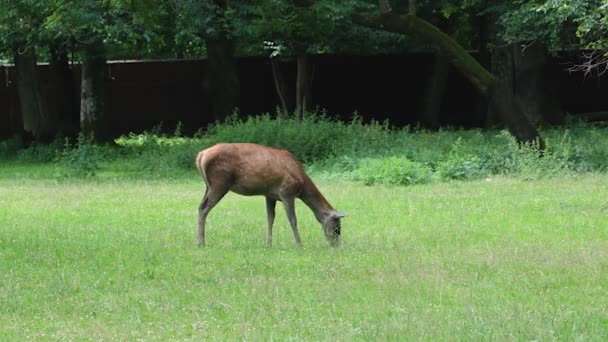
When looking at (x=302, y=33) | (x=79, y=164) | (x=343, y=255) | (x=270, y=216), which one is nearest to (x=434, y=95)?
(x=302, y=33)

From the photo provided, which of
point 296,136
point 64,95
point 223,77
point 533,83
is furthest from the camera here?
point 64,95

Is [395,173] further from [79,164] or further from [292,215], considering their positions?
[292,215]

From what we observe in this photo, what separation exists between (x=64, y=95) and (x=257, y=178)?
18397 millimetres

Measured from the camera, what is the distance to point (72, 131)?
29.5m

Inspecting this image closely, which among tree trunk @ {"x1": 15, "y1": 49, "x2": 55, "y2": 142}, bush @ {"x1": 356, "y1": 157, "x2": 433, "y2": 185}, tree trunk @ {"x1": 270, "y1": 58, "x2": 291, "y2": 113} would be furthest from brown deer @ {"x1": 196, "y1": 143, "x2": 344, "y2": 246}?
tree trunk @ {"x1": 270, "y1": 58, "x2": 291, "y2": 113}

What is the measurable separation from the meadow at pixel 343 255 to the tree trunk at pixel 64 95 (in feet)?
26.9

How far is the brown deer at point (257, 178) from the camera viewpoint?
12438mm

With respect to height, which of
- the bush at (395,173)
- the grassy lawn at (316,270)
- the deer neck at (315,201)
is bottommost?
the bush at (395,173)

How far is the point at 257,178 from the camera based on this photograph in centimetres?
1246

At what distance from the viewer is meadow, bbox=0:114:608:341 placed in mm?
8492

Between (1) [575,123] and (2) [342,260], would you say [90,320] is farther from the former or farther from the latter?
(1) [575,123]

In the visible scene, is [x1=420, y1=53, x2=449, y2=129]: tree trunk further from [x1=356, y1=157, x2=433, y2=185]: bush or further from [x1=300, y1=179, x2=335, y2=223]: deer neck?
[x1=300, y1=179, x2=335, y2=223]: deer neck

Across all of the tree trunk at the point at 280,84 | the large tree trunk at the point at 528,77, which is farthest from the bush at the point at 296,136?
the tree trunk at the point at 280,84

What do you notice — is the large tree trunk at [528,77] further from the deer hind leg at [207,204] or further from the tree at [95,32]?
the deer hind leg at [207,204]
